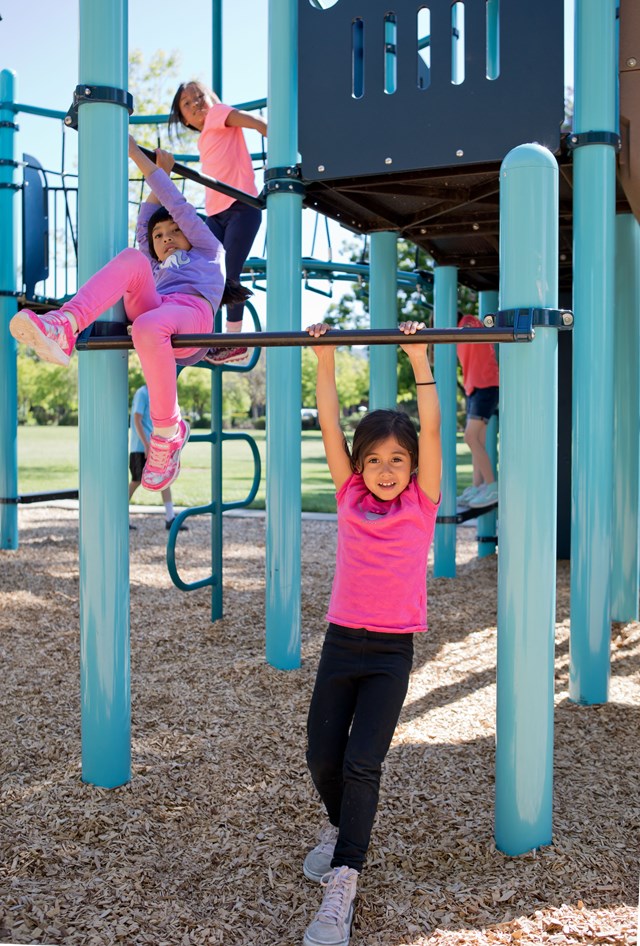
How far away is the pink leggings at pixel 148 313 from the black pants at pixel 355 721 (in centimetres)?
98

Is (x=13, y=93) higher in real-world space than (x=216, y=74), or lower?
higher

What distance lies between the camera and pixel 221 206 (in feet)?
15.6

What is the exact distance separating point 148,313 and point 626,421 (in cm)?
340

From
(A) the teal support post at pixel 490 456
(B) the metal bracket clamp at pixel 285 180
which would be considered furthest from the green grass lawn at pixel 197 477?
(B) the metal bracket clamp at pixel 285 180

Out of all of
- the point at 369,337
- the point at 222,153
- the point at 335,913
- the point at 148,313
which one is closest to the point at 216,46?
the point at 222,153

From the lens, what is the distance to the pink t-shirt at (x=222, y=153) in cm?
484

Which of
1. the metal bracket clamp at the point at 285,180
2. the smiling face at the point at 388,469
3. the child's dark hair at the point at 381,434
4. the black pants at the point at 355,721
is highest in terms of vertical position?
the metal bracket clamp at the point at 285,180

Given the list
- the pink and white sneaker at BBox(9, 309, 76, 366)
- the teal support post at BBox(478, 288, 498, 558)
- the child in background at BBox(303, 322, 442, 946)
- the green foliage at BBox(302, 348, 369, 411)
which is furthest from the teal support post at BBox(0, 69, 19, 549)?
the green foliage at BBox(302, 348, 369, 411)

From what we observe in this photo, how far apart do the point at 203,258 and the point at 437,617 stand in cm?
310

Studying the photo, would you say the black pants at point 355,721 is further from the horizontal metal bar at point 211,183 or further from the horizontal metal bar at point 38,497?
the horizontal metal bar at point 38,497

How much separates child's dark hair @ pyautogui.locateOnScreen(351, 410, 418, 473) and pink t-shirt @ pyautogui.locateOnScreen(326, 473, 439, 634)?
118mm

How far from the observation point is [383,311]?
616cm

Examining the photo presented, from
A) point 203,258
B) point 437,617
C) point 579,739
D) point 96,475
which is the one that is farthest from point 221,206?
point 579,739

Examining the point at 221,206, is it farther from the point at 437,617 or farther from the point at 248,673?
the point at 437,617
